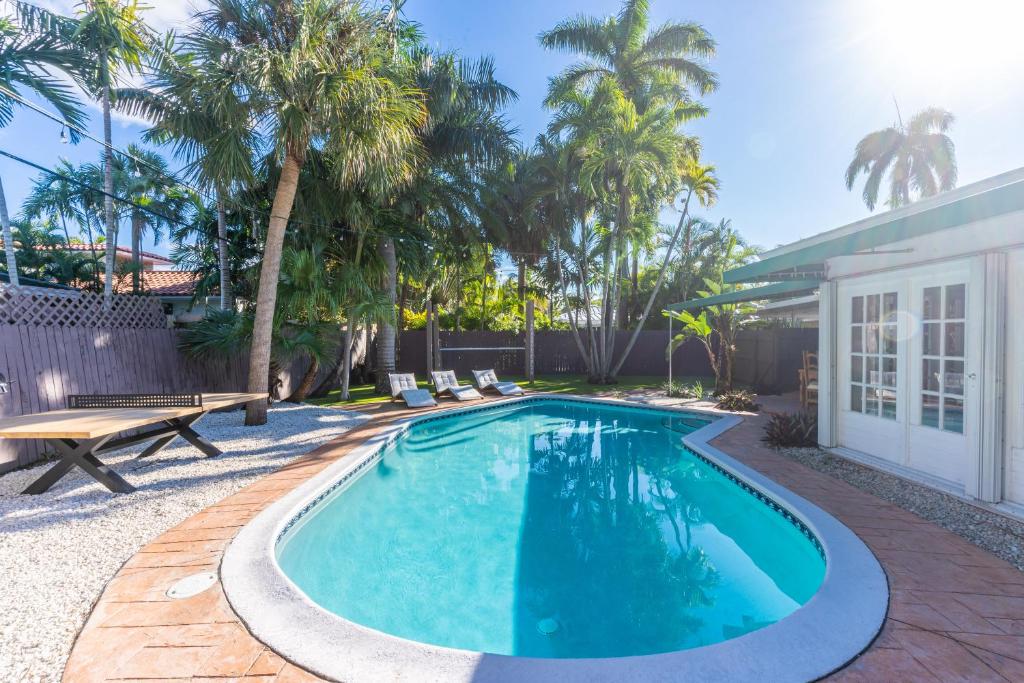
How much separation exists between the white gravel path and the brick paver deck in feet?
0.52

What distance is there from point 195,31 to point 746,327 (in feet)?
53.8

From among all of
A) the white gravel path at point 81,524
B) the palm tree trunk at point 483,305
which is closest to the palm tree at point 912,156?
the palm tree trunk at point 483,305

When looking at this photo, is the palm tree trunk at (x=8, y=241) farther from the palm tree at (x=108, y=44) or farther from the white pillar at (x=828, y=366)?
the white pillar at (x=828, y=366)

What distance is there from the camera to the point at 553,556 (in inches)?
171

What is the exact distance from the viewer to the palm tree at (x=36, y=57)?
7973mm

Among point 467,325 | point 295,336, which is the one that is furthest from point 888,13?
point 467,325

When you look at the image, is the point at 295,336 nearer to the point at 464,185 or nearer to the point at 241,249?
the point at 241,249

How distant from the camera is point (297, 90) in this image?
7.07m

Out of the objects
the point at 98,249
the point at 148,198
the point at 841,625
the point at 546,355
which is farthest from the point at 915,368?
the point at 98,249

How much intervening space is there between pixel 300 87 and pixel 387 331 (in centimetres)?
678

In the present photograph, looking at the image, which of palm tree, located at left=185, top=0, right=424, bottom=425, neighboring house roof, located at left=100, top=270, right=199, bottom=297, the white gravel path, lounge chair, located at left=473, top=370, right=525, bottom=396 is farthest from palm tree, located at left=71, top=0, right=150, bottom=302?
neighboring house roof, located at left=100, top=270, right=199, bottom=297

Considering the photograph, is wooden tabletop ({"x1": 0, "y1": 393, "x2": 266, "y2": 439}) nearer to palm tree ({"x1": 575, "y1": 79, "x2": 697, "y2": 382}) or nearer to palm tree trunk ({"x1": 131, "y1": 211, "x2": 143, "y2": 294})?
palm tree trunk ({"x1": 131, "y1": 211, "x2": 143, "y2": 294})

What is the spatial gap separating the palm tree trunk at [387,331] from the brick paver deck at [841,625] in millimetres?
8266

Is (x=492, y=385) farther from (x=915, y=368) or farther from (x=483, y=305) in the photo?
(x=915, y=368)
